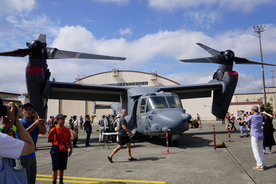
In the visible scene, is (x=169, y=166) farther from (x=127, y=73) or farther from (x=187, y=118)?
(x=127, y=73)

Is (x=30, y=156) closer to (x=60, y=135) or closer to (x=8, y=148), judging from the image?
(x=60, y=135)

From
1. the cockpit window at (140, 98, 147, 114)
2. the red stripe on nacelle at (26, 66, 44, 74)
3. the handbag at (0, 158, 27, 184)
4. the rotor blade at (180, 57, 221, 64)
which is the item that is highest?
the rotor blade at (180, 57, 221, 64)

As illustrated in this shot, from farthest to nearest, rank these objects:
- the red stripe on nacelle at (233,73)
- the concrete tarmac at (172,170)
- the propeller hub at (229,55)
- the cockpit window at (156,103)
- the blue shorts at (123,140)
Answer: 1. the red stripe on nacelle at (233,73)
2. the propeller hub at (229,55)
3. the cockpit window at (156,103)
4. the blue shorts at (123,140)
5. the concrete tarmac at (172,170)

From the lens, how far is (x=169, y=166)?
6.00m

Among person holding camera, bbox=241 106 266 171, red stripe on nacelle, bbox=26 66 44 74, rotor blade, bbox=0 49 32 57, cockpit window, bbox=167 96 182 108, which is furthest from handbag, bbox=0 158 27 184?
rotor blade, bbox=0 49 32 57

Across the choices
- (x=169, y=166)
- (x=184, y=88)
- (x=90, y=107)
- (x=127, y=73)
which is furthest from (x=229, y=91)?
(x=90, y=107)

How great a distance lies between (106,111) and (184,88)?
1159 inches

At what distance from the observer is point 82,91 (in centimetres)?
1494

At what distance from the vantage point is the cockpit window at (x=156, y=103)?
9.80 m

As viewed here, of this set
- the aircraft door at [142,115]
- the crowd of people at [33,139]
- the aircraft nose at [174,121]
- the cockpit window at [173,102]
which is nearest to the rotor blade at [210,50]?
the cockpit window at [173,102]

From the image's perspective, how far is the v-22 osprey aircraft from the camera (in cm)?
910

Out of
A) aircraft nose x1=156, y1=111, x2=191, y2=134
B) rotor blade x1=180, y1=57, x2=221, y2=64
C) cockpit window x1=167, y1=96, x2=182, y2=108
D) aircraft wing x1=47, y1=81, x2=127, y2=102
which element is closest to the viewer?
aircraft nose x1=156, y1=111, x2=191, y2=134

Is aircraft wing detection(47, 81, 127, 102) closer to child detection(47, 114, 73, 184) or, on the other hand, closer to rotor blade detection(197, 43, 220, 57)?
rotor blade detection(197, 43, 220, 57)

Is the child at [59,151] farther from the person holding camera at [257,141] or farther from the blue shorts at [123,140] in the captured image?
the person holding camera at [257,141]
